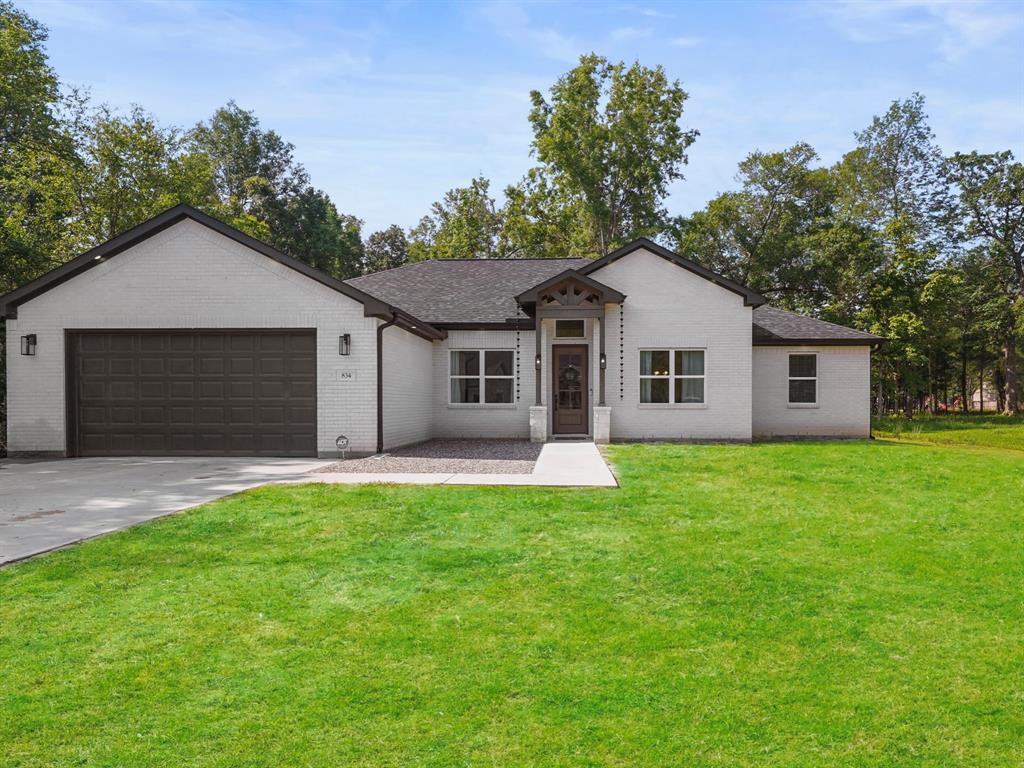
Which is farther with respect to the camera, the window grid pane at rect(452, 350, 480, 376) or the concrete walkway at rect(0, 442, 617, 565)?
the window grid pane at rect(452, 350, 480, 376)

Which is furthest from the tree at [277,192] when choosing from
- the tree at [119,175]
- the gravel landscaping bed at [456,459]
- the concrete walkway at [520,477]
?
the concrete walkway at [520,477]

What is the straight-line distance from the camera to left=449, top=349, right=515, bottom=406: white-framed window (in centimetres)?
1944

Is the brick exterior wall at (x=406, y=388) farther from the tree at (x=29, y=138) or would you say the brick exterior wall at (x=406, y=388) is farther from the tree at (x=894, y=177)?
the tree at (x=894, y=177)

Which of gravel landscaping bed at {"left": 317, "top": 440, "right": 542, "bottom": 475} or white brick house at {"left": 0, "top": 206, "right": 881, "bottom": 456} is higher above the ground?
white brick house at {"left": 0, "top": 206, "right": 881, "bottom": 456}

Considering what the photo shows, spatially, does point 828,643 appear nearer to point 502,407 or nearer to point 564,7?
point 564,7

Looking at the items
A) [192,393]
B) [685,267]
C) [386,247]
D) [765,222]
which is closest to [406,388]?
[192,393]

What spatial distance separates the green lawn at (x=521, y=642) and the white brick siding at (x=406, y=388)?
7.59 meters

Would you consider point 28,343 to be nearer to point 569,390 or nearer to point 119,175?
point 569,390

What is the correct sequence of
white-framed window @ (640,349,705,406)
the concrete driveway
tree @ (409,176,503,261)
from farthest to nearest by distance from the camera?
tree @ (409,176,503,261)
white-framed window @ (640,349,705,406)
the concrete driveway

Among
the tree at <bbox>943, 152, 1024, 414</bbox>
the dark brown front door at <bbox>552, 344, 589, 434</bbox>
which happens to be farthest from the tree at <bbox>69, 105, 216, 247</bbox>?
the tree at <bbox>943, 152, 1024, 414</bbox>

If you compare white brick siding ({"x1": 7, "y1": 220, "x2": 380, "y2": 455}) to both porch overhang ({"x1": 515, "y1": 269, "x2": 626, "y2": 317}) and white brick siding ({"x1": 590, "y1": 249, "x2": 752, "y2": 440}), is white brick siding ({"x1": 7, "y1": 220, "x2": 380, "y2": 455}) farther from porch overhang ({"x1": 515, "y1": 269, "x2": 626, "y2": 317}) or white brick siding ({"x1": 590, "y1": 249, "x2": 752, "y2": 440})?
white brick siding ({"x1": 590, "y1": 249, "x2": 752, "y2": 440})

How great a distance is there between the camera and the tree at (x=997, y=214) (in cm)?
4156

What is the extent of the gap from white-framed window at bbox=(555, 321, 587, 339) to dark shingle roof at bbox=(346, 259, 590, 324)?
4.48 ft

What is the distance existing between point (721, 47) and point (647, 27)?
138 cm
